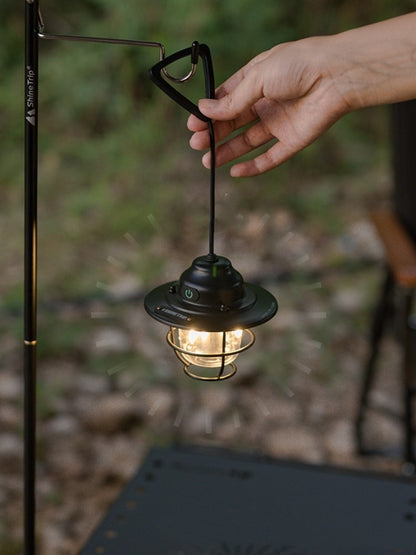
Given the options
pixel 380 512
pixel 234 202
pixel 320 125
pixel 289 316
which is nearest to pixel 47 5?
pixel 234 202

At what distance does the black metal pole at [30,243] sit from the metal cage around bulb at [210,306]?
7.1 inches

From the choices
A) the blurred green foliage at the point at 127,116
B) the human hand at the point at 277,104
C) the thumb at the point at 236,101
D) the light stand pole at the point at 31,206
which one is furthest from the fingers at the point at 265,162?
the blurred green foliage at the point at 127,116

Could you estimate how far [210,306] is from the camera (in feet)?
2.86

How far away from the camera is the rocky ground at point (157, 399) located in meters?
1.98

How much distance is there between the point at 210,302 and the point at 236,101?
318 millimetres

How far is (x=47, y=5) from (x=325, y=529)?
3370mm

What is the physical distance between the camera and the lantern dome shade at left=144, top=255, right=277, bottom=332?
2.81ft

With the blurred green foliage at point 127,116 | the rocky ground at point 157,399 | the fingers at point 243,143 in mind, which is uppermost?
the blurred green foliage at point 127,116

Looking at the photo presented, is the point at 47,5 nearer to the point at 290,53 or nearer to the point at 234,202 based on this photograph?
the point at 234,202

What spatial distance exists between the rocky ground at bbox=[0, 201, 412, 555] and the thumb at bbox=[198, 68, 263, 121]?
1.24 metres

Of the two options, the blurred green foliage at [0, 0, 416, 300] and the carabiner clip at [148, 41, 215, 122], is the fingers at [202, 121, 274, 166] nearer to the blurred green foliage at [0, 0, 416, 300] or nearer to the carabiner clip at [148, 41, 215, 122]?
the carabiner clip at [148, 41, 215, 122]

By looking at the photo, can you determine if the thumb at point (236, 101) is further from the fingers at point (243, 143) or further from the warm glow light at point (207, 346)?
the warm glow light at point (207, 346)

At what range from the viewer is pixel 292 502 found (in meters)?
1.36

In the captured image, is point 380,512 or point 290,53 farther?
point 380,512
